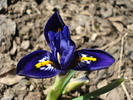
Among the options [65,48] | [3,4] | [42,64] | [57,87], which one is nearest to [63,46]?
[65,48]

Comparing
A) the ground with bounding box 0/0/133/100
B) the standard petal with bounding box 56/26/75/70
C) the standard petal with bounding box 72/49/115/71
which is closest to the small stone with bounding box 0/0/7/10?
the ground with bounding box 0/0/133/100

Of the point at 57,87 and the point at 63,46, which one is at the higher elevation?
the point at 63,46

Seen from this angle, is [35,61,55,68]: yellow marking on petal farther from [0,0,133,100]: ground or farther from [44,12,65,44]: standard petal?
[0,0,133,100]: ground

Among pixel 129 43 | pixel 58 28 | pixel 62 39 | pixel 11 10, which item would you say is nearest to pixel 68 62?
pixel 62 39

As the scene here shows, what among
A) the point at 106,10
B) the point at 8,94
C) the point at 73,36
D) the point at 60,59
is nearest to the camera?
the point at 60,59

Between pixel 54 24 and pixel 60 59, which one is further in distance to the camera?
pixel 54 24

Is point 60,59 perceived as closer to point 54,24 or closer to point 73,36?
point 54,24

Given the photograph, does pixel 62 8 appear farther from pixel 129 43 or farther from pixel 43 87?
pixel 43 87
